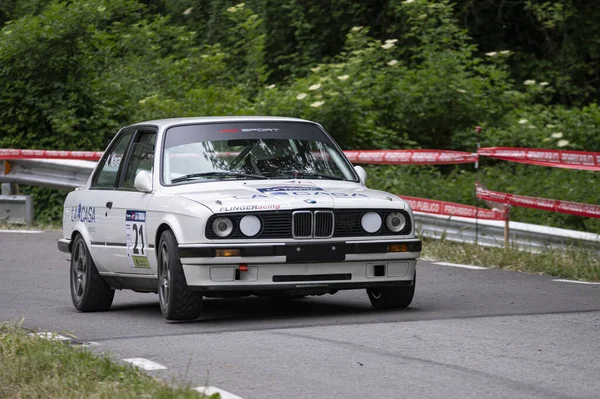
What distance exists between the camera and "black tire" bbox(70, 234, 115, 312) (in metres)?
10.5

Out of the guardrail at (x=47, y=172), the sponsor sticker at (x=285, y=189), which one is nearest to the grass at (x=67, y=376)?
the sponsor sticker at (x=285, y=189)

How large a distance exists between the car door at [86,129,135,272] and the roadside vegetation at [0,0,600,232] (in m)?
6.12

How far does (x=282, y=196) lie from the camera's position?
360 inches

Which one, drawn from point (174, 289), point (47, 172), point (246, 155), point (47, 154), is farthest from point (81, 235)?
point (47, 154)

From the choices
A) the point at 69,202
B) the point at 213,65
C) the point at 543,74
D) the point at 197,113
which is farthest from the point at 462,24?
the point at 69,202

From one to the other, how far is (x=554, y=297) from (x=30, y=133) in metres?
12.5

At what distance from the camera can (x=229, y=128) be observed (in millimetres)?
10180

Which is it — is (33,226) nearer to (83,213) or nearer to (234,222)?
(83,213)

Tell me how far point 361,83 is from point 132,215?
11.3m

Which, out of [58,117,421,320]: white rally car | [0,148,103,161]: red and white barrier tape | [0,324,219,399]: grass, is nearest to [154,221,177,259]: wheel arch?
[58,117,421,320]: white rally car

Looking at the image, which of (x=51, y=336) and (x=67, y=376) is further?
(x=51, y=336)

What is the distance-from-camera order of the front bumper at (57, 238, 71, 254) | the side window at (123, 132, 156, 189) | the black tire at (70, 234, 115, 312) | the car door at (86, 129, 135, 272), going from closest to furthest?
the side window at (123, 132, 156, 189) → the car door at (86, 129, 135, 272) → the black tire at (70, 234, 115, 312) → the front bumper at (57, 238, 71, 254)

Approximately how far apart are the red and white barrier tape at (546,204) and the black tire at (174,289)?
16.1 ft

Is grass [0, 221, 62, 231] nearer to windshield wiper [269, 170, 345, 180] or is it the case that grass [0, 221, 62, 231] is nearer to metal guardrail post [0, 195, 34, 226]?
metal guardrail post [0, 195, 34, 226]
